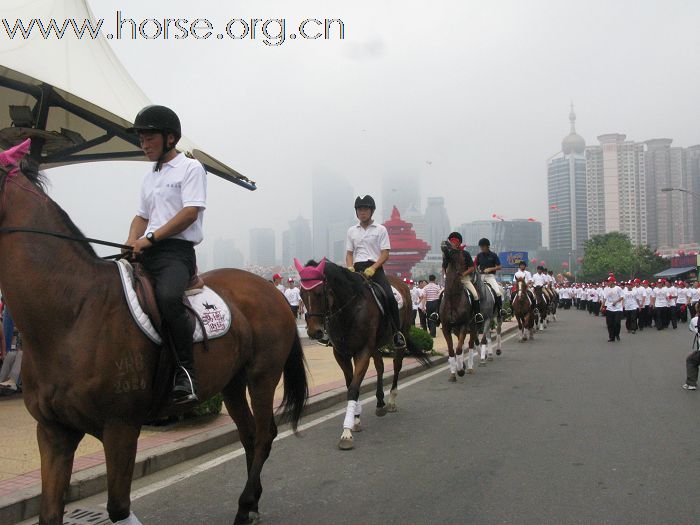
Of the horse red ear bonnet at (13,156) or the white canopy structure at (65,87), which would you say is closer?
the horse red ear bonnet at (13,156)

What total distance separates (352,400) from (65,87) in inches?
245

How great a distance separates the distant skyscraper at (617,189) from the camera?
133125 millimetres

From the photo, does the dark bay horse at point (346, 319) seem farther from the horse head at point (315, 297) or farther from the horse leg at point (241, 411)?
the horse leg at point (241, 411)

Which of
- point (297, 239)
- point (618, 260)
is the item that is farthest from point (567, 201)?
point (297, 239)

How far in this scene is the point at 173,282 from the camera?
3.70 m

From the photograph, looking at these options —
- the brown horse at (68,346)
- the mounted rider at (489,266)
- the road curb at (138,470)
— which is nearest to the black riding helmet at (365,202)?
the road curb at (138,470)

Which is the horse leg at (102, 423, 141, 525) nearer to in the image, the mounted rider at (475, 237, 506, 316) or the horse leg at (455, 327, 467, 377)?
the horse leg at (455, 327, 467, 377)

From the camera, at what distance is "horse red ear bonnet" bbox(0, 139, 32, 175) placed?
3.19m

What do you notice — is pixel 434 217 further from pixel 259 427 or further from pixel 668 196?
pixel 259 427

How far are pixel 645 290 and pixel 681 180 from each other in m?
124

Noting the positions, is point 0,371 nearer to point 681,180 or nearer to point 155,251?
point 155,251


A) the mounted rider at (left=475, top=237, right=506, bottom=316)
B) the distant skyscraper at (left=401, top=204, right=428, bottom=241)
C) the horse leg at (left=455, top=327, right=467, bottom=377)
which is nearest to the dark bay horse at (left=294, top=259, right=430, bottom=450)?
the horse leg at (left=455, top=327, right=467, bottom=377)

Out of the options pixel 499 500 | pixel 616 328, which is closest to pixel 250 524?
pixel 499 500

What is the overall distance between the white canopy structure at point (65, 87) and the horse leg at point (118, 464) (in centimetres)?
508
